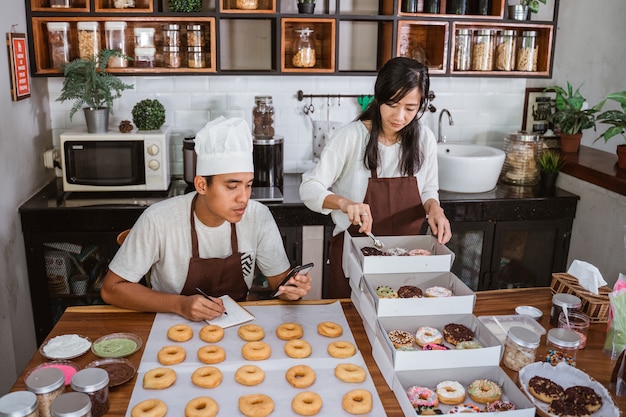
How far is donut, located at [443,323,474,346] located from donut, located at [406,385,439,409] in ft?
0.81

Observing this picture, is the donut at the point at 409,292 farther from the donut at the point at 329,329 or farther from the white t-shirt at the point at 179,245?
the white t-shirt at the point at 179,245

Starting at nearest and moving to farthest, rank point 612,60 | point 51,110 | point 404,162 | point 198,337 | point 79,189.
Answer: point 198,337 < point 404,162 < point 79,189 < point 51,110 < point 612,60

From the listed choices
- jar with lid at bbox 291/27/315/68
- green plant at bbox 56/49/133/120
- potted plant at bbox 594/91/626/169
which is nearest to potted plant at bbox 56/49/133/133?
green plant at bbox 56/49/133/120

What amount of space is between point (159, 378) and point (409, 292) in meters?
0.85

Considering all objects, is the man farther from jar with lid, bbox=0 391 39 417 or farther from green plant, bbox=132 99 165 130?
green plant, bbox=132 99 165 130

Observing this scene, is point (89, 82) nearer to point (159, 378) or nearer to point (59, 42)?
point (59, 42)

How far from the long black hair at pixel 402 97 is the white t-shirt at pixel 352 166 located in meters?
0.04

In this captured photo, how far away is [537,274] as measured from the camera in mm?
3973

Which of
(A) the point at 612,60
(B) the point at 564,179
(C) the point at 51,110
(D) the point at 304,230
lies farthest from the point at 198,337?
(A) the point at 612,60

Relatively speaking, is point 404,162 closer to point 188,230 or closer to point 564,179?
point 188,230

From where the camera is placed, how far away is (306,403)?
1.59m

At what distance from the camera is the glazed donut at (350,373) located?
170 centimetres

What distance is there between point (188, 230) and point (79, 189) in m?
1.48

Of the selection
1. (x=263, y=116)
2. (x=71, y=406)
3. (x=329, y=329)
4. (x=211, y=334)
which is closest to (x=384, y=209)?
(x=329, y=329)
